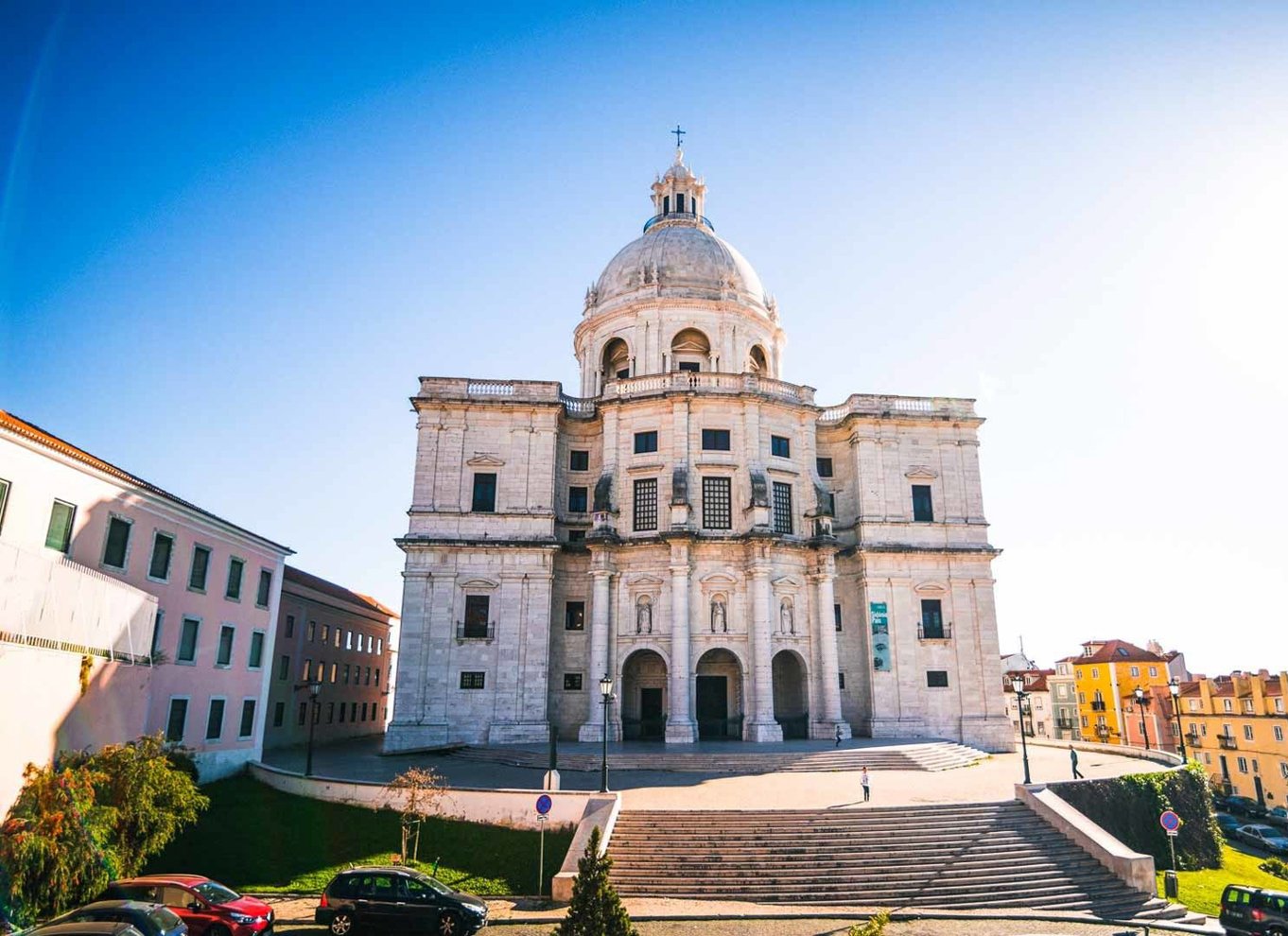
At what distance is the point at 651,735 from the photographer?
4191 centimetres

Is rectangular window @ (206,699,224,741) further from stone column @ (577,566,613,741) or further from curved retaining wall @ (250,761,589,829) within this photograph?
stone column @ (577,566,613,741)

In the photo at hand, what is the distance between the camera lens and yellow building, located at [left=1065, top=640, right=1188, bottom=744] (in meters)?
69.5

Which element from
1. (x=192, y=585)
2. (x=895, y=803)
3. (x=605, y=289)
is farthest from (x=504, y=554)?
(x=895, y=803)

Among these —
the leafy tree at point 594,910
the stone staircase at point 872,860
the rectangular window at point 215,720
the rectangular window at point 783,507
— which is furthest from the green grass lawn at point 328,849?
the rectangular window at point 783,507

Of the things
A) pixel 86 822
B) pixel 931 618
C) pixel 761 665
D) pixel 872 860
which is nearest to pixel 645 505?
pixel 761 665

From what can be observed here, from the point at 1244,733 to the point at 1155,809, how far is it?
127 feet

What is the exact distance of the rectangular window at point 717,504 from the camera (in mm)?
41562

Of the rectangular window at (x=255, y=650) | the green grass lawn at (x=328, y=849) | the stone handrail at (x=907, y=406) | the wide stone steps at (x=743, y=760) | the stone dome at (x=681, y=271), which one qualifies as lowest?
the green grass lawn at (x=328, y=849)

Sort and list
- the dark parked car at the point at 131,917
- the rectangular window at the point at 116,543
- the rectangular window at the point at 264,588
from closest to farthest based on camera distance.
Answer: the dark parked car at the point at 131,917, the rectangular window at the point at 116,543, the rectangular window at the point at 264,588

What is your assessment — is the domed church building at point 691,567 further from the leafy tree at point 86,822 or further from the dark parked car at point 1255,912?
the dark parked car at point 1255,912

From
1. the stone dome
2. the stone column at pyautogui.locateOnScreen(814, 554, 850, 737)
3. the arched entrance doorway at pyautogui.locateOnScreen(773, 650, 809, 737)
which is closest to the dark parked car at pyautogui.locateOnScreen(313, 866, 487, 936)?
the stone column at pyautogui.locateOnScreen(814, 554, 850, 737)

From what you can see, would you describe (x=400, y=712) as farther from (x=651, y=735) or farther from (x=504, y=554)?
(x=651, y=735)

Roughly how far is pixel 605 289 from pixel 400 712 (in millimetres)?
28527

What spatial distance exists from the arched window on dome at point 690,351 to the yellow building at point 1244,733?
46.4m
